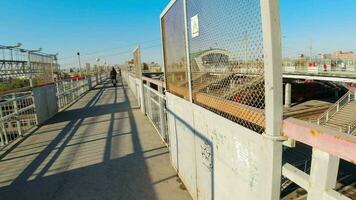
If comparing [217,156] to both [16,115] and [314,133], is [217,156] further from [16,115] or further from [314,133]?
[16,115]

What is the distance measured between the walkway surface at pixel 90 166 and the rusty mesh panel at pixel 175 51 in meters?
1.46

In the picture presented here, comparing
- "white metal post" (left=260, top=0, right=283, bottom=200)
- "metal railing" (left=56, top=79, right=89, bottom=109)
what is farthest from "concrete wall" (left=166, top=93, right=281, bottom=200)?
"metal railing" (left=56, top=79, right=89, bottom=109)

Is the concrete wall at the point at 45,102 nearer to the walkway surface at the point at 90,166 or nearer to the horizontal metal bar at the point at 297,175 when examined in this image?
the walkway surface at the point at 90,166

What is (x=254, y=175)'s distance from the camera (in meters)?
1.80

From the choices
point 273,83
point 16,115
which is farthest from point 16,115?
point 273,83

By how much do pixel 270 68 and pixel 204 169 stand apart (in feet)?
6.15

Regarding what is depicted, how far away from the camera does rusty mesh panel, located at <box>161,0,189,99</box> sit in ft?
11.1

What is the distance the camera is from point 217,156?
2.53 m

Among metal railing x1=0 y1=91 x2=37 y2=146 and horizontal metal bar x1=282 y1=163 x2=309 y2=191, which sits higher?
horizontal metal bar x1=282 y1=163 x2=309 y2=191

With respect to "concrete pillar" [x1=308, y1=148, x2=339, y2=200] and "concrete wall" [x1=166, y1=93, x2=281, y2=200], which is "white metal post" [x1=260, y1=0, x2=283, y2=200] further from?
"concrete pillar" [x1=308, y1=148, x2=339, y2=200]

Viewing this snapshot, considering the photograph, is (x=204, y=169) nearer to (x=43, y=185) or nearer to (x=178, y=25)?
(x=178, y=25)

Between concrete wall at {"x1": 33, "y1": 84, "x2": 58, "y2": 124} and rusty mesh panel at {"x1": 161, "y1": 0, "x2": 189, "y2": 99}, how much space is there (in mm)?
6083

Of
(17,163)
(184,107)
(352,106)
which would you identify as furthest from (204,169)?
(352,106)

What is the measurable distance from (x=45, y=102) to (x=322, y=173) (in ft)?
32.9
